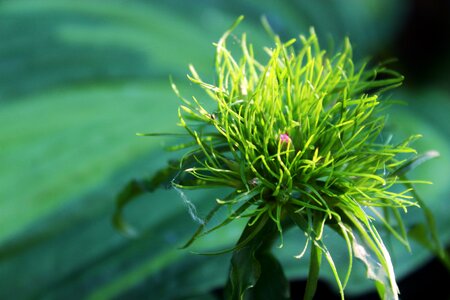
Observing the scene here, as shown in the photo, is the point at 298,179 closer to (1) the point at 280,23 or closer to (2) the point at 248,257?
(2) the point at 248,257

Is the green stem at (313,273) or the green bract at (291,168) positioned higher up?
the green bract at (291,168)

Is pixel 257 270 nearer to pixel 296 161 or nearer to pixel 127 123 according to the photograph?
pixel 296 161

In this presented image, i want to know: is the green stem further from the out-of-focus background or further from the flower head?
the out-of-focus background

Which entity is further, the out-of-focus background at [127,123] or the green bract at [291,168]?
the out-of-focus background at [127,123]

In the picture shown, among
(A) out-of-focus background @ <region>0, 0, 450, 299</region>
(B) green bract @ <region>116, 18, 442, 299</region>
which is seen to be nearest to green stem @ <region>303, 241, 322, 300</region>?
(B) green bract @ <region>116, 18, 442, 299</region>

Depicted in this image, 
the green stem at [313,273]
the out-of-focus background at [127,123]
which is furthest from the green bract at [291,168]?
the out-of-focus background at [127,123]

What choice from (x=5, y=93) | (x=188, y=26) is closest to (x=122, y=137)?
(x=5, y=93)

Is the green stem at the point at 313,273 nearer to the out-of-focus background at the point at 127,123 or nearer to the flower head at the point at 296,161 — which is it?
the flower head at the point at 296,161

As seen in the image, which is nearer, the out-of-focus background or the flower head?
the flower head
